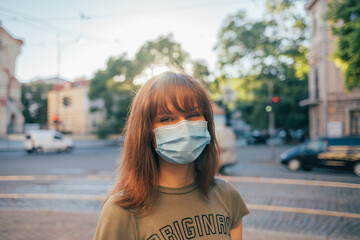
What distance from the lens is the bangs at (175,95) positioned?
1654mm

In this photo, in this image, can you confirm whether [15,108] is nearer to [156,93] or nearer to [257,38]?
[156,93]

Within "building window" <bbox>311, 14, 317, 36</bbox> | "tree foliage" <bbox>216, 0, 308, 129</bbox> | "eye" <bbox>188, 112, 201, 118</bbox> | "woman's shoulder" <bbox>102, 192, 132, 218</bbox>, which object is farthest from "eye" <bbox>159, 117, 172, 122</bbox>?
"building window" <bbox>311, 14, 317, 36</bbox>

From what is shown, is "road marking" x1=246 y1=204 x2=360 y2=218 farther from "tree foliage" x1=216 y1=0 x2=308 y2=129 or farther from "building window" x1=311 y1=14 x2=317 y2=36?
"building window" x1=311 y1=14 x2=317 y2=36

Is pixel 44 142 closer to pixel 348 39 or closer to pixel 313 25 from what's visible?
pixel 348 39

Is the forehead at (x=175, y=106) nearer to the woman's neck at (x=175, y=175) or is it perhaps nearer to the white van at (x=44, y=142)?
the woman's neck at (x=175, y=175)

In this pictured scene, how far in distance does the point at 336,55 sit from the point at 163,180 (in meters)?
12.5

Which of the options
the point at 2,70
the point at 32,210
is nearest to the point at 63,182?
the point at 32,210

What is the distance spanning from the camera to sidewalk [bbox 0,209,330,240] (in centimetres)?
450

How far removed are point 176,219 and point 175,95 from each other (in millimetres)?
679

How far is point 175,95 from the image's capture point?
1.66 metres

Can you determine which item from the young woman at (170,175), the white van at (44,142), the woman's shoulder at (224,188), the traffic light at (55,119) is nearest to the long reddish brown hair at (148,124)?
the young woman at (170,175)

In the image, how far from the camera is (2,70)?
1041 centimetres

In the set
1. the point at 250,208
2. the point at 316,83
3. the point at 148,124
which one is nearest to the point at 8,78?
the point at 250,208

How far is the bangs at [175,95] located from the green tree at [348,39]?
11352 mm
